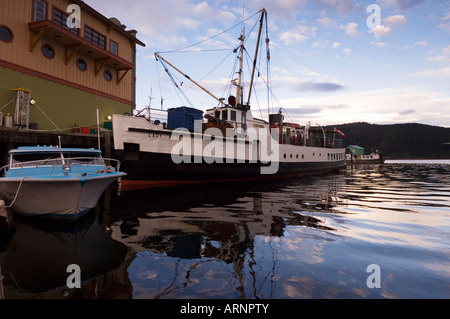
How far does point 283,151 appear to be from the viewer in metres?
21.7

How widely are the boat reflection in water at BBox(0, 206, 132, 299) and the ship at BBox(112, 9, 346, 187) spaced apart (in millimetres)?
8185

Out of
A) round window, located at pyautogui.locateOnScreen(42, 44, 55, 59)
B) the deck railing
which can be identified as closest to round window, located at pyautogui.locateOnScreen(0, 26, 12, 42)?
round window, located at pyautogui.locateOnScreen(42, 44, 55, 59)

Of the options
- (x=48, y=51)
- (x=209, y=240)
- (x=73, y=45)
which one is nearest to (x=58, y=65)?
(x=48, y=51)

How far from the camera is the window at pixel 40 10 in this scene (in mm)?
16111

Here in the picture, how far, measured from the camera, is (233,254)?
4965mm

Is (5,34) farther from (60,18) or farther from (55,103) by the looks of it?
(55,103)

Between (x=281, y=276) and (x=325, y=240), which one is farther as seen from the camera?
(x=325, y=240)

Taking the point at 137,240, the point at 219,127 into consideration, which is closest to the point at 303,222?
the point at 137,240

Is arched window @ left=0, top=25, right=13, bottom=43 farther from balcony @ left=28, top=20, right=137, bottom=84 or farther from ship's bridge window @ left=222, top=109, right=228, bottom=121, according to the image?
ship's bridge window @ left=222, top=109, right=228, bottom=121

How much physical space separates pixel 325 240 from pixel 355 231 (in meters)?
1.33

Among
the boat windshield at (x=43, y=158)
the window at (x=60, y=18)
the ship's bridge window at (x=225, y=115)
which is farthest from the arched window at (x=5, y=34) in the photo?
the ship's bridge window at (x=225, y=115)

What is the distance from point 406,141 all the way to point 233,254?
635ft

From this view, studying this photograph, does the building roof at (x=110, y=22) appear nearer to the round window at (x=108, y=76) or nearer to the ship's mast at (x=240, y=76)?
the round window at (x=108, y=76)
